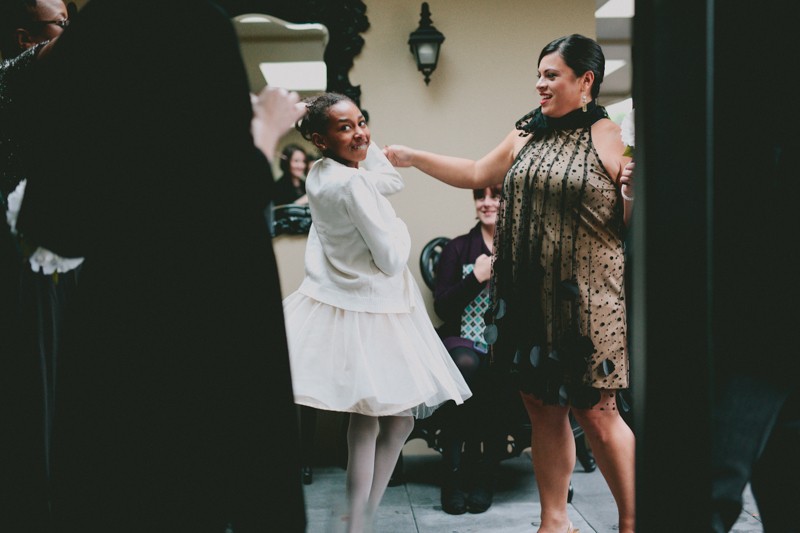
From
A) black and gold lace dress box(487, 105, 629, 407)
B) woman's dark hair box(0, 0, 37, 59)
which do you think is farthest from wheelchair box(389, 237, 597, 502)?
woman's dark hair box(0, 0, 37, 59)

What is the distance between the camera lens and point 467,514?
305 centimetres

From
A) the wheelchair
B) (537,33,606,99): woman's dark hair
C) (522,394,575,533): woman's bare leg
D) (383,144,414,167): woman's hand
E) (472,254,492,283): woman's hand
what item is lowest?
the wheelchair

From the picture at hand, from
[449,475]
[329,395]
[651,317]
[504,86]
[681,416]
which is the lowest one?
[449,475]

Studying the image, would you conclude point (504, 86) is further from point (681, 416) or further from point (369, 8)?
point (681, 416)

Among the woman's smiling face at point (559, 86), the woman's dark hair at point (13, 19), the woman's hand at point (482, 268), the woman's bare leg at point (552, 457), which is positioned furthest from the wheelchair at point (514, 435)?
the woman's dark hair at point (13, 19)

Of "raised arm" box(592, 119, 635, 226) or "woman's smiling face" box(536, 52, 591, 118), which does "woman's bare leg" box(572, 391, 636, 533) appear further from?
"woman's smiling face" box(536, 52, 591, 118)

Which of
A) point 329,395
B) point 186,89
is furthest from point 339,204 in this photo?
point 186,89

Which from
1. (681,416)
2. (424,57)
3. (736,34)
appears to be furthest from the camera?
(424,57)

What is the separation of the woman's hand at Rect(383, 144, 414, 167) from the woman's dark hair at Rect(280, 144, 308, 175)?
3.77ft

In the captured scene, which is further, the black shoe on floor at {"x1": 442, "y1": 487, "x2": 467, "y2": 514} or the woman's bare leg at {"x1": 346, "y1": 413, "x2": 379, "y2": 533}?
the black shoe on floor at {"x1": 442, "y1": 487, "x2": 467, "y2": 514}

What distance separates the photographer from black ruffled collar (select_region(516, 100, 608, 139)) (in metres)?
2.30

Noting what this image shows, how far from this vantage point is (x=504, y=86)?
3898 millimetres

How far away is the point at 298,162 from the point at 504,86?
1.16m

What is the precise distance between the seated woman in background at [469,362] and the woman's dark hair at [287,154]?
90 centimetres
